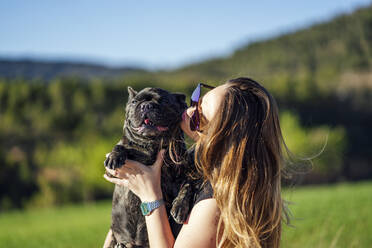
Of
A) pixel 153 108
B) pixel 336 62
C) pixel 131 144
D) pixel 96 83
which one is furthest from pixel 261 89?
pixel 96 83

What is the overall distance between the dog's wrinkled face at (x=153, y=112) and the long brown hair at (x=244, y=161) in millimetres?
600

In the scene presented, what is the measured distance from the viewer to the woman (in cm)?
271

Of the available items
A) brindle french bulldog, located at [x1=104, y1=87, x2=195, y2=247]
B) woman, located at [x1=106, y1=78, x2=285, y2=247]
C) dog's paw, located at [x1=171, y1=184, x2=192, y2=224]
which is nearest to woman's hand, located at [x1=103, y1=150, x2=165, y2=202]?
woman, located at [x1=106, y1=78, x2=285, y2=247]

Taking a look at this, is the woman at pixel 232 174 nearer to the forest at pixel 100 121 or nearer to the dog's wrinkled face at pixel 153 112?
the dog's wrinkled face at pixel 153 112

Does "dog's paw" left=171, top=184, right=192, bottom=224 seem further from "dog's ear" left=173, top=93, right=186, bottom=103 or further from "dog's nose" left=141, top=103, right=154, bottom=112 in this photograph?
"dog's ear" left=173, top=93, right=186, bottom=103

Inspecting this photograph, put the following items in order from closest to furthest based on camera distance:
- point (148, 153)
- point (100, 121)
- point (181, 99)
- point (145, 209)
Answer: point (145, 209) → point (148, 153) → point (181, 99) → point (100, 121)

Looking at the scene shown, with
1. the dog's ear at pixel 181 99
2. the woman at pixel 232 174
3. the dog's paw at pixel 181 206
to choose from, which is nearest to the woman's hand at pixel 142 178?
the woman at pixel 232 174

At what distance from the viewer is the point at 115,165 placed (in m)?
3.25

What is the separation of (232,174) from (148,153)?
3.28 ft

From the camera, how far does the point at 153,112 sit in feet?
11.0

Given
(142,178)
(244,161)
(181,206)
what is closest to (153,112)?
(142,178)

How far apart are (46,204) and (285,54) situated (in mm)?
73147

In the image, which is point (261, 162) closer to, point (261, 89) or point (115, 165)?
point (261, 89)

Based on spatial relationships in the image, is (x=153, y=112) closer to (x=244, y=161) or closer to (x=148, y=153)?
(x=148, y=153)
